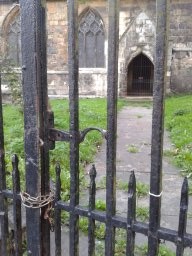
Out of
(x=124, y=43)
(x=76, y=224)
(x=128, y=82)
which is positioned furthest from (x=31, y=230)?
(x=128, y=82)

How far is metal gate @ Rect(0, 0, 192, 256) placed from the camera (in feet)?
5.37

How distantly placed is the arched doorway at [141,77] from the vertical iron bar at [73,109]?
588 inches

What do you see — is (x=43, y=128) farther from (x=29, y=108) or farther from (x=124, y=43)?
(x=124, y=43)

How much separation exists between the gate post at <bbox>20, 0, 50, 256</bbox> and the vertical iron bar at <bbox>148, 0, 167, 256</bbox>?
2.22 feet

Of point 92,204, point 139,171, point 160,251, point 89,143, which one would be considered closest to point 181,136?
point 89,143

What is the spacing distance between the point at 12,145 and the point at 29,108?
3.74m

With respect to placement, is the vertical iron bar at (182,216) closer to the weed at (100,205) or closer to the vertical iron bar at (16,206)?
the vertical iron bar at (16,206)

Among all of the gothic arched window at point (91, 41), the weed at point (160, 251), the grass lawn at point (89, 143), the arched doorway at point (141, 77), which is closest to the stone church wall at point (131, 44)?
the gothic arched window at point (91, 41)

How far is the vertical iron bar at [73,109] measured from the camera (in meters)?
1.77

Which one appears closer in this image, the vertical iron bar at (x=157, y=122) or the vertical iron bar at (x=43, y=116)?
the vertical iron bar at (x=157, y=122)

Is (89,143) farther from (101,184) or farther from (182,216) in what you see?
(182,216)

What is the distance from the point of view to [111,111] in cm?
175

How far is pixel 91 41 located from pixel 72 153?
15.8 metres

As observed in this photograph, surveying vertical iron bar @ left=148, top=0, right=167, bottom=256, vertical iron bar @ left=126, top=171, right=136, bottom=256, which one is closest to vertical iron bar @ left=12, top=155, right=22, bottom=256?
vertical iron bar @ left=126, top=171, right=136, bottom=256
